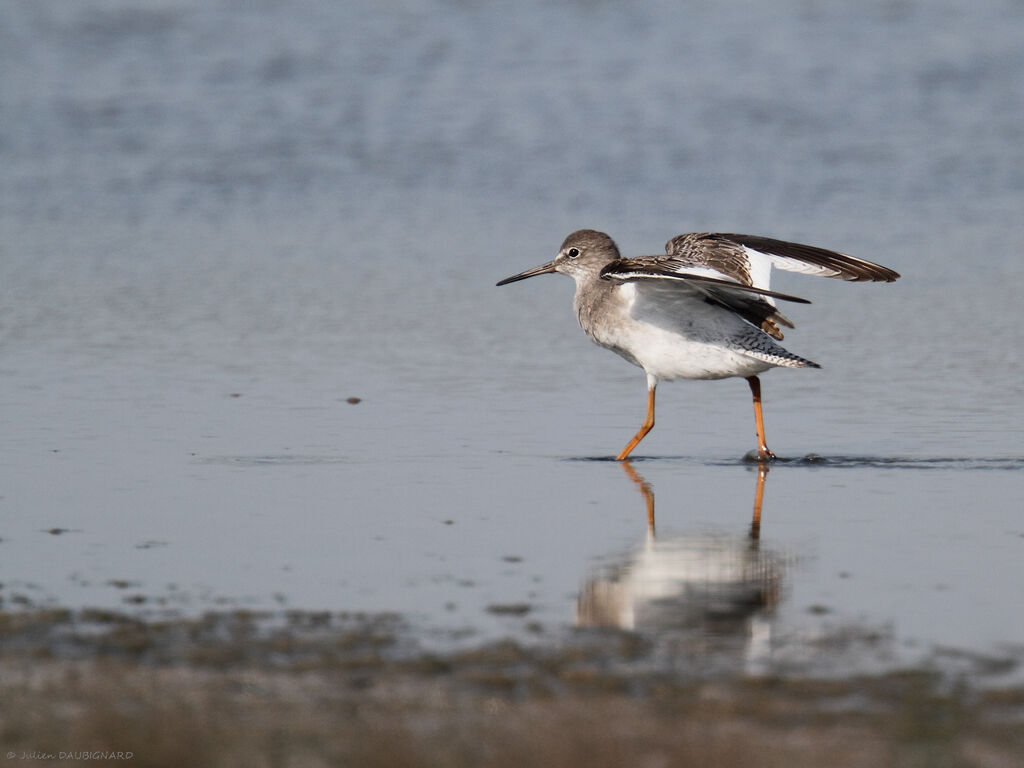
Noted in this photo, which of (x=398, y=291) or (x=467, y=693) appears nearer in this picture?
(x=467, y=693)

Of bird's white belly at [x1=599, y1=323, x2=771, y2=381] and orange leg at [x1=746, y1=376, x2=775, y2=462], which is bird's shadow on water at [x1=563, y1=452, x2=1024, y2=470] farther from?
bird's white belly at [x1=599, y1=323, x2=771, y2=381]

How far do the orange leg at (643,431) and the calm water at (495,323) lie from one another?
12cm

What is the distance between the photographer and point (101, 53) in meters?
27.1

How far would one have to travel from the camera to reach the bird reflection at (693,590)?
551 centimetres

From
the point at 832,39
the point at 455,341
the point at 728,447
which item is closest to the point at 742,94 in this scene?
the point at 832,39

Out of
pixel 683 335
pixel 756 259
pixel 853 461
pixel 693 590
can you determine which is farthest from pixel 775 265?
pixel 693 590

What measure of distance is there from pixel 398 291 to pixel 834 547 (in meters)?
7.87

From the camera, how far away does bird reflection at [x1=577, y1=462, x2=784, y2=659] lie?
18.1 feet

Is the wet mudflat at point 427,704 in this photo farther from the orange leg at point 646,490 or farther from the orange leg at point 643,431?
the orange leg at point 643,431

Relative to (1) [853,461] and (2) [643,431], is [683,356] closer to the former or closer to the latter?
(2) [643,431]

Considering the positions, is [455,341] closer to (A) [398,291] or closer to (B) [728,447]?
(A) [398,291]

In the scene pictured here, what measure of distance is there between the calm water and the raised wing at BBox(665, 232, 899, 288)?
88cm

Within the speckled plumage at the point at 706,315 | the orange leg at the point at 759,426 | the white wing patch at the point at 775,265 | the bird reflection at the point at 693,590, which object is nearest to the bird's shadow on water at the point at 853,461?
the orange leg at the point at 759,426

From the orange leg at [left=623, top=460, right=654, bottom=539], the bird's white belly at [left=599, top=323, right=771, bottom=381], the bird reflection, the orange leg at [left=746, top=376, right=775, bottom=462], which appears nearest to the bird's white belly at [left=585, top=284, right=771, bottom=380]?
the bird's white belly at [left=599, top=323, right=771, bottom=381]
